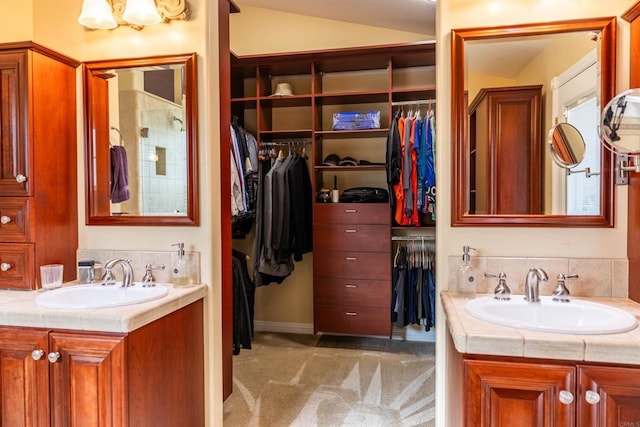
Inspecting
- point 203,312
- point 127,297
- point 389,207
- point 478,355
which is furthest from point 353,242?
point 478,355

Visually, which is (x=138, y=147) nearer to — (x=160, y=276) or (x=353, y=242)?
(x=160, y=276)

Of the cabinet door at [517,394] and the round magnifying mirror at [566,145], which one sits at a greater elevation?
the round magnifying mirror at [566,145]

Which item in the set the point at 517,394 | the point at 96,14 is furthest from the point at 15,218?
the point at 517,394

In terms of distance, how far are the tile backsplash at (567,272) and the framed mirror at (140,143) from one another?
1268mm

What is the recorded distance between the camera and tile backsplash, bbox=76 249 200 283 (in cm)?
181

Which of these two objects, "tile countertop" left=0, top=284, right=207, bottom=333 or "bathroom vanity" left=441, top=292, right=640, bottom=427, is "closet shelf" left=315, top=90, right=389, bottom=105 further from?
"bathroom vanity" left=441, top=292, right=640, bottom=427

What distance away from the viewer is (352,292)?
316cm

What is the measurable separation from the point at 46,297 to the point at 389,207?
2230 millimetres

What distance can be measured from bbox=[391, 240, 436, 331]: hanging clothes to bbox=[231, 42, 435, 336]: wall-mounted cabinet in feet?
0.24

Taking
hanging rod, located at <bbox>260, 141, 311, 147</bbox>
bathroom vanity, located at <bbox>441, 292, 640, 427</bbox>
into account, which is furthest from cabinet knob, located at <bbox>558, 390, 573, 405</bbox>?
hanging rod, located at <bbox>260, 141, 311, 147</bbox>

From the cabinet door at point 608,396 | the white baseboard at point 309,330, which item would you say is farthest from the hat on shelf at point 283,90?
the cabinet door at point 608,396

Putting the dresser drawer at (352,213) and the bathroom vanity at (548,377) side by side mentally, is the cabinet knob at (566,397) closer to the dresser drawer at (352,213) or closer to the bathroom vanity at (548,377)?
the bathroom vanity at (548,377)

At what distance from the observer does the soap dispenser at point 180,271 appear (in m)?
1.78

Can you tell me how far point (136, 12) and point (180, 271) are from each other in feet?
3.77
